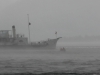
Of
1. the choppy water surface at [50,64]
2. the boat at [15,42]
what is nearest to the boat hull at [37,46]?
the boat at [15,42]

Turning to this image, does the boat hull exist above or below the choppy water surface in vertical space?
above

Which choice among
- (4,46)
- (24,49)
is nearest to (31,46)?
(24,49)

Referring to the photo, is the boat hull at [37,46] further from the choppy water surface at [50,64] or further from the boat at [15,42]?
the choppy water surface at [50,64]

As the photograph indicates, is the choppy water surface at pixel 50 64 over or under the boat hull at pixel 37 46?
under

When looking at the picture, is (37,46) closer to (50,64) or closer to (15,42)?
(15,42)

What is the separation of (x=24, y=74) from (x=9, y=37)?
74507 millimetres

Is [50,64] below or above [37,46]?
below

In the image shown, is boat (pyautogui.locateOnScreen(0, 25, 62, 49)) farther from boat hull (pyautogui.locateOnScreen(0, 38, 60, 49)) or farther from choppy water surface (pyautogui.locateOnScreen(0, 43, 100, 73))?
choppy water surface (pyautogui.locateOnScreen(0, 43, 100, 73))

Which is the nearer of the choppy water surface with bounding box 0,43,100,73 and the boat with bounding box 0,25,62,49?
the choppy water surface with bounding box 0,43,100,73

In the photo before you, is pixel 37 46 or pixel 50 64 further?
pixel 37 46

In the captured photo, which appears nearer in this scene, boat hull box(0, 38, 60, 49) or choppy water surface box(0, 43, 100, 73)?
choppy water surface box(0, 43, 100, 73)

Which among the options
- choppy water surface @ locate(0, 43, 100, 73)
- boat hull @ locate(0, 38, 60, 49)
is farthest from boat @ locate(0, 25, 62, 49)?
choppy water surface @ locate(0, 43, 100, 73)

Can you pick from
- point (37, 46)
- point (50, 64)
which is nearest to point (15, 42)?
point (37, 46)

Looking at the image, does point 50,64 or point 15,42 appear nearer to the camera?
point 50,64
